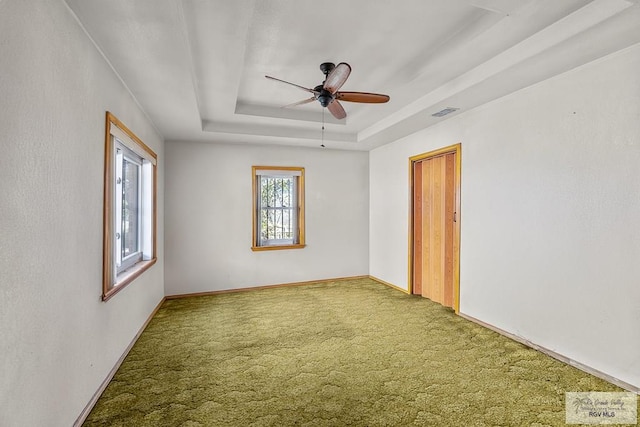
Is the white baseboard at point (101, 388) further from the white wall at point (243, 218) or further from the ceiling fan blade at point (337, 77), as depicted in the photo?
the ceiling fan blade at point (337, 77)

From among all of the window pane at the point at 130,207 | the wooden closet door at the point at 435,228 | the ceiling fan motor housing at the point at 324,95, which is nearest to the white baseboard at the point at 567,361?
Result: the wooden closet door at the point at 435,228

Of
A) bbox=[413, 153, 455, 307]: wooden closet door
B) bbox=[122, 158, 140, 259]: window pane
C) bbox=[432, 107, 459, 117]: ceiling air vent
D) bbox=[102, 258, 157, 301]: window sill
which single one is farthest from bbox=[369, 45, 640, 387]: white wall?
bbox=[122, 158, 140, 259]: window pane

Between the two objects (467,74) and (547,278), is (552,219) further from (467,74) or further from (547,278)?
(467,74)

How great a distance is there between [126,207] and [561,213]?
4109 mm

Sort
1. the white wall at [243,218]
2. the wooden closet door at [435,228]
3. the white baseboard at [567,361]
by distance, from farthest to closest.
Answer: the white wall at [243,218], the wooden closet door at [435,228], the white baseboard at [567,361]

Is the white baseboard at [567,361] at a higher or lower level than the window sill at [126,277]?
lower

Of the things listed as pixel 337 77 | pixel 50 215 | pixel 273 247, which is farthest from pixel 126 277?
pixel 273 247

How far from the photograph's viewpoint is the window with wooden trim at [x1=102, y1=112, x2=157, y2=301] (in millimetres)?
2439

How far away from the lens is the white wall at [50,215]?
1339 mm

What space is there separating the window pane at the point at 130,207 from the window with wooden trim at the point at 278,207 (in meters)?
1.84

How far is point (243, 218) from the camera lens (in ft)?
17.2

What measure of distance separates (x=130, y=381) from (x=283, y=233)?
3.41 meters

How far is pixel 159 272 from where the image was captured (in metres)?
4.52

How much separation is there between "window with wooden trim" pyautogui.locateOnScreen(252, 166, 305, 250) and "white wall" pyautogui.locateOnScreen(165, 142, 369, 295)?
112 millimetres
